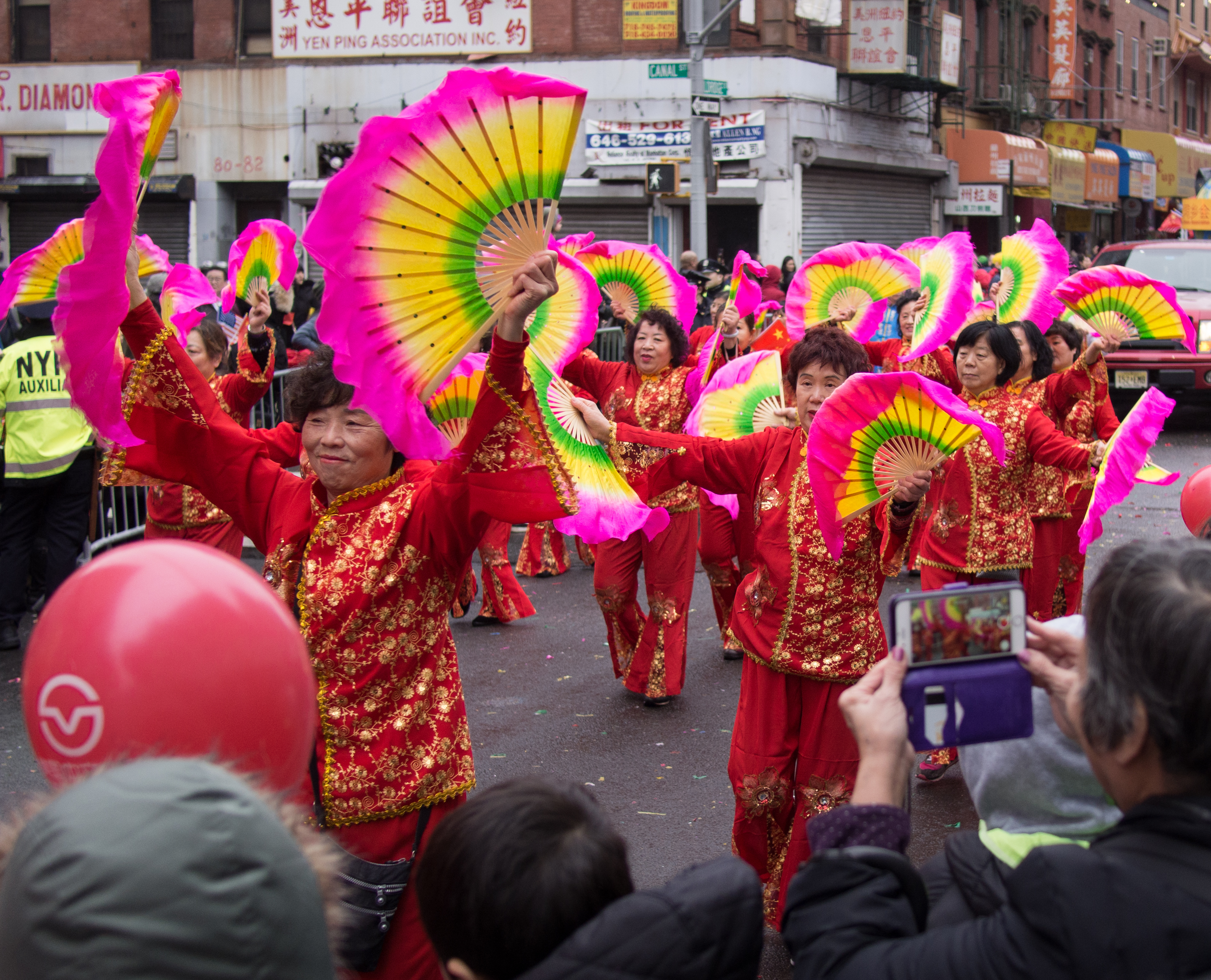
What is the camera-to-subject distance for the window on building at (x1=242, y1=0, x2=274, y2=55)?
77.6ft

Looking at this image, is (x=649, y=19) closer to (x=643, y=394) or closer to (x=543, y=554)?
(x=543, y=554)

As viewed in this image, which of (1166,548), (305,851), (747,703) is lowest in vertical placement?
(747,703)

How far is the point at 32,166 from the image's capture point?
2428 cm

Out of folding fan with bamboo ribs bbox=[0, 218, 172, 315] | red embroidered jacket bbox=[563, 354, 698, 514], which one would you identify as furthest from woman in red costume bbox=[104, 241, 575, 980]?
red embroidered jacket bbox=[563, 354, 698, 514]

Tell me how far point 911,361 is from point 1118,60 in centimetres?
3837

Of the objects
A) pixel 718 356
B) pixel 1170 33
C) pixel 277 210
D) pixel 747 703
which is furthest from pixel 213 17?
pixel 1170 33

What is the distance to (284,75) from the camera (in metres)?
23.3

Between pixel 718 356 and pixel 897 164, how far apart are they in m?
19.8

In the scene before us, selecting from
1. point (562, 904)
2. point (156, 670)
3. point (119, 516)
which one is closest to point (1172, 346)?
point (119, 516)

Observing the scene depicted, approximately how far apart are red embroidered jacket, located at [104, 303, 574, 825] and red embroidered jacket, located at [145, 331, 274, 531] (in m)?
2.90

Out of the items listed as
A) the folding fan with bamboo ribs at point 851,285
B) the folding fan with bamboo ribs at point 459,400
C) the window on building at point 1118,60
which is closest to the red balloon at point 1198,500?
the folding fan with bamboo ribs at point 459,400

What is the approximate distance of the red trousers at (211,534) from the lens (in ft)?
19.4

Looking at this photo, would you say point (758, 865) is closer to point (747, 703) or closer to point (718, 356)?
point (747, 703)

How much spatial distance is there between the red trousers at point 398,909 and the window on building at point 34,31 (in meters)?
25.6
